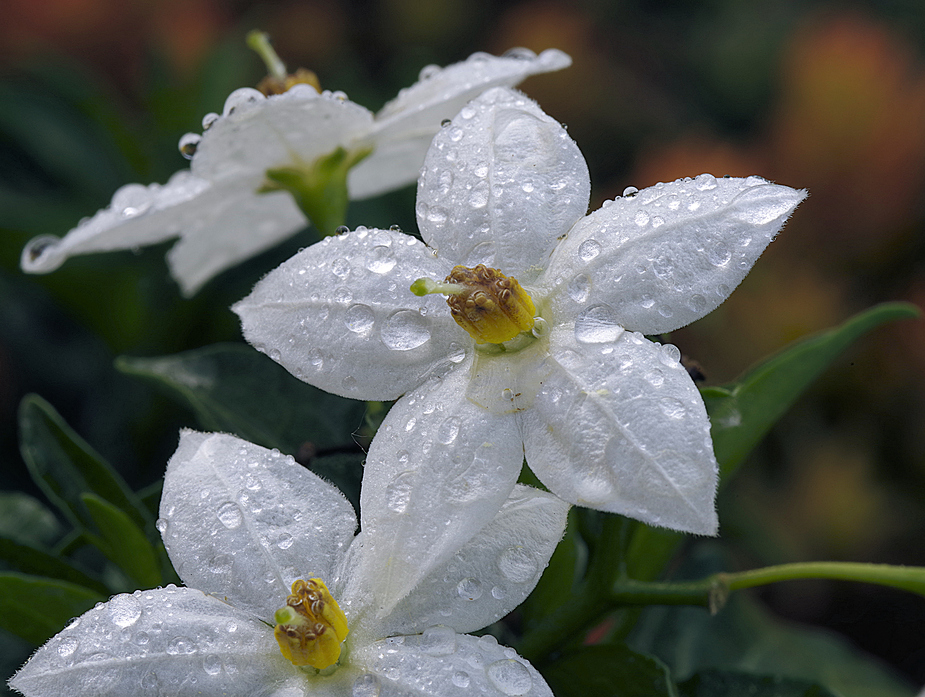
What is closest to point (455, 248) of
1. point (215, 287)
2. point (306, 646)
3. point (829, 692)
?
point (306, 646)

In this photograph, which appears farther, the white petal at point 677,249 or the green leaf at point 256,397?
the green leaf at point 256,397

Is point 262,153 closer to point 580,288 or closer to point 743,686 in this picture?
point 580,288

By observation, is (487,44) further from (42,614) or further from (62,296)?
(42,614)

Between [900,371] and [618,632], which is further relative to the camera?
[900,371]

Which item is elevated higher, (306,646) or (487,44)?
(306,646)

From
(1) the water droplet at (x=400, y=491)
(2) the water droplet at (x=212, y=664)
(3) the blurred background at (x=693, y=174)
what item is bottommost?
(3) the blurred background at (x=693, y=174)

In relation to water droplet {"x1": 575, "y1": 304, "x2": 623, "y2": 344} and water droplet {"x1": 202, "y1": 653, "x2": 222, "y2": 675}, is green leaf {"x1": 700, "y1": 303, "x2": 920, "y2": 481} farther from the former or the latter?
water droplet {"x1": 202, "y1": 653, "x2": 222, "y2": 675}

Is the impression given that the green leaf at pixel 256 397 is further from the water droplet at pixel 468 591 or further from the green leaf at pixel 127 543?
the water droplet at pixel 468 591

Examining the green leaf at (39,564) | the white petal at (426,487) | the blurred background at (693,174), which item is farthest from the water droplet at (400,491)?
the blurred background at (693,174)
